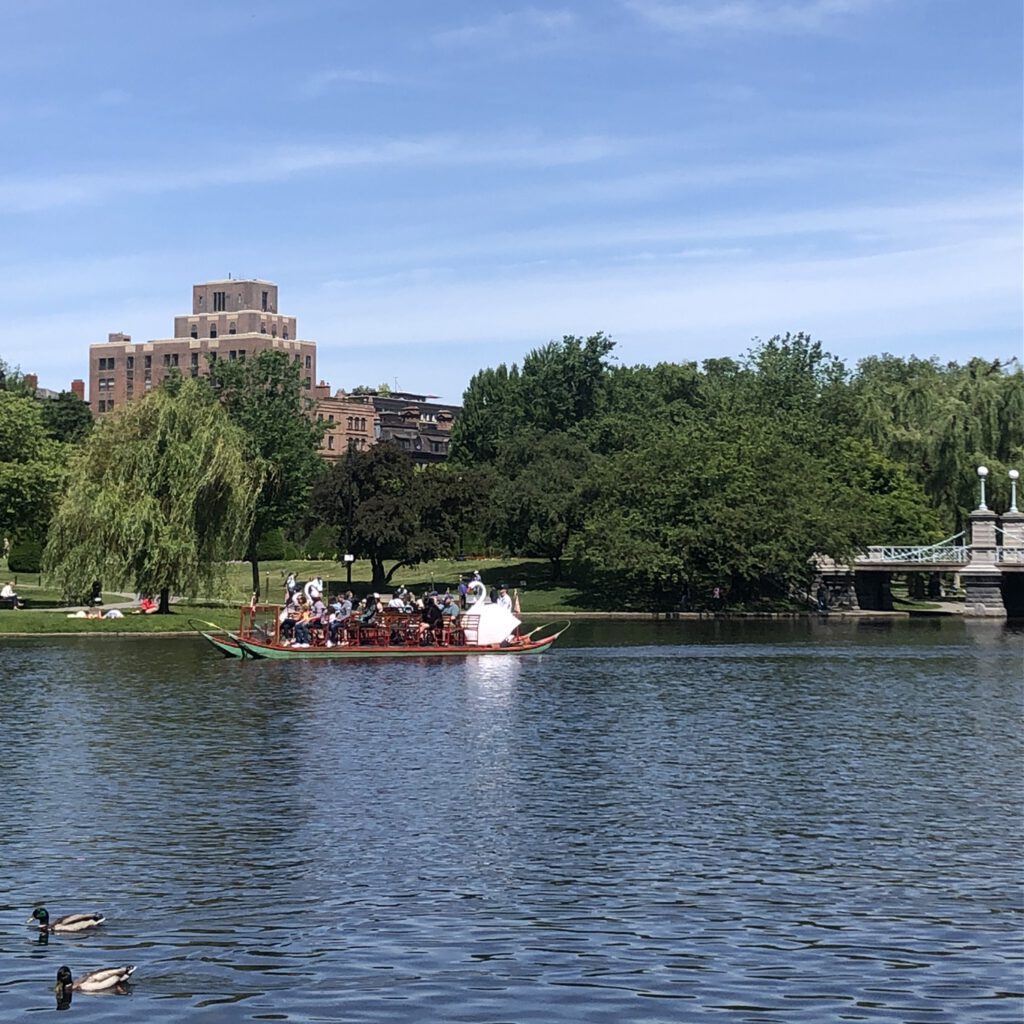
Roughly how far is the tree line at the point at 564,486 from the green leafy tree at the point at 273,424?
158 mm

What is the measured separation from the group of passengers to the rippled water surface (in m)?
12.7

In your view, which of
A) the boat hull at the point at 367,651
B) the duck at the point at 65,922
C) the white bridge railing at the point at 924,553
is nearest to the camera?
the duck at the point at 65,922

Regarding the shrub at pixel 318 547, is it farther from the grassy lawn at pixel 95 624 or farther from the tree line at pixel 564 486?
the grassy lawn at pixel 95 624

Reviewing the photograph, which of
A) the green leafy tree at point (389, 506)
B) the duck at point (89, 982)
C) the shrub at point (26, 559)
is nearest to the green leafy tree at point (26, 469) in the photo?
the green leafy tree at point (389, 506)

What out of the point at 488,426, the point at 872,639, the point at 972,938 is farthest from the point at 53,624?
the point at 488,426

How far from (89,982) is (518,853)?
336 inches

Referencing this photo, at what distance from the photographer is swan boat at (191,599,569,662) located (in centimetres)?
5922

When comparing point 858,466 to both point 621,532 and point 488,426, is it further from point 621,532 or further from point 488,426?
point 488,426

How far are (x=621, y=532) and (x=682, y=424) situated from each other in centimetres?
2623

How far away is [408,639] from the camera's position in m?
61.5

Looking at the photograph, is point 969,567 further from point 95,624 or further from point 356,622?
point 95,624

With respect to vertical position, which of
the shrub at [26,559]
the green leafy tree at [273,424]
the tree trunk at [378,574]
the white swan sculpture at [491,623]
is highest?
the green leafy tree at [273,424]

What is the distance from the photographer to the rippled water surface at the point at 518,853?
17.8 m

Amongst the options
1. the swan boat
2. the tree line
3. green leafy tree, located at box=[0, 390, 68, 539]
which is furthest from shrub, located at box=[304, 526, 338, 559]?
the swan boat
